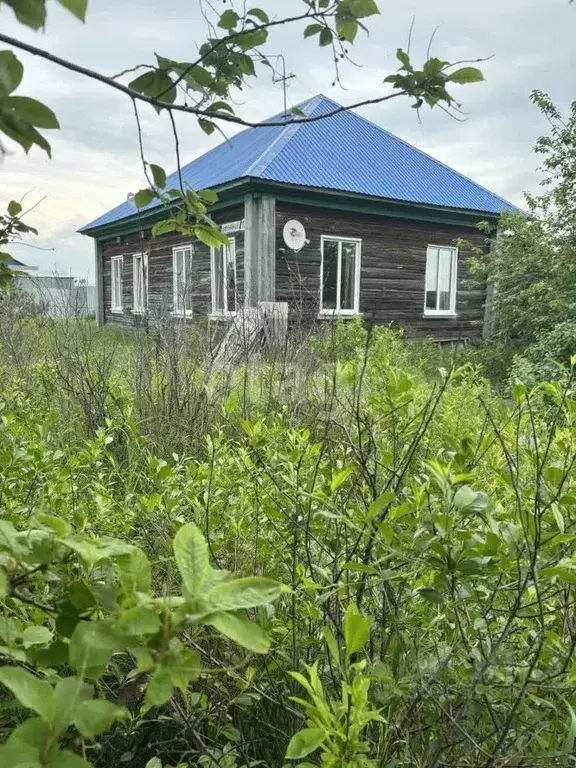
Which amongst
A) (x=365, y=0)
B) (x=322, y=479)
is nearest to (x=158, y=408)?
(x=322, y=479)

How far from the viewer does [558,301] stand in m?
8.97

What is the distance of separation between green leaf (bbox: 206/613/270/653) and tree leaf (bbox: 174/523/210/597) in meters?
0.03

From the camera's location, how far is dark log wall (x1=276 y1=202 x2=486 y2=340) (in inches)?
425

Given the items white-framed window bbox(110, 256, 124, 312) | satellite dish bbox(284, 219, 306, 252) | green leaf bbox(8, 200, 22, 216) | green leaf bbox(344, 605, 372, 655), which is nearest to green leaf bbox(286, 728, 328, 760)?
green leaf bbox(344, 605, 372, 655)

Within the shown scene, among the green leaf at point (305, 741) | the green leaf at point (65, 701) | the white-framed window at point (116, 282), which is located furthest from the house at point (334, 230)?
the green leaf at point (65, 701)

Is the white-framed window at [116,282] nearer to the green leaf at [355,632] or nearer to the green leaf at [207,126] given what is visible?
the green leaf at [207,126]

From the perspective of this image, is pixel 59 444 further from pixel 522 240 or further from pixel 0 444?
pixel 522 240

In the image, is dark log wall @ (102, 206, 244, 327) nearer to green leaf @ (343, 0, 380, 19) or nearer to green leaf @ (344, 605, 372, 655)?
green leaf @ (343, 0, 380, 19)

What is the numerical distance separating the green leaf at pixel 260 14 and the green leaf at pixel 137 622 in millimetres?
1334

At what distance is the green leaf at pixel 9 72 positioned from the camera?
680mm

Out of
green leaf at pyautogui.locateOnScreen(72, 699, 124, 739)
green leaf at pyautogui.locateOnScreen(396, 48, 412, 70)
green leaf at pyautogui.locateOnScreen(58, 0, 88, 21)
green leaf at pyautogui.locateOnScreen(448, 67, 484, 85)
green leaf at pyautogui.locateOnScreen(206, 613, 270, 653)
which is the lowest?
green leaf at pyautogui.locateOnScreen(72, 699, 124, 739)

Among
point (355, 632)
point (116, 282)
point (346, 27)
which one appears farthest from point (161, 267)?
point (355, 632)

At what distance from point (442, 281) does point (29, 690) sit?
1374 centimetres

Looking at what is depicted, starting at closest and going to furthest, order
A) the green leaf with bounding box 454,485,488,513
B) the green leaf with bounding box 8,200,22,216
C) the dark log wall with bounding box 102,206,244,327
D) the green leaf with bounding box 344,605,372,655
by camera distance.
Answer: the green leaf with bounding box 344,605,372,655, the green leaf with bounding box 454,485,488,513, the green leaf with bounding box 8,200,22,216, the dark log wall with bounding box 102,206,244,327
